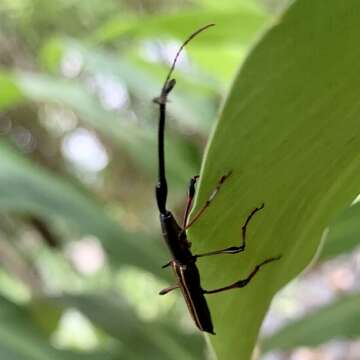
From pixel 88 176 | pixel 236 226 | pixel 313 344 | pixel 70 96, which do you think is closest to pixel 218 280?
pixel 236 226

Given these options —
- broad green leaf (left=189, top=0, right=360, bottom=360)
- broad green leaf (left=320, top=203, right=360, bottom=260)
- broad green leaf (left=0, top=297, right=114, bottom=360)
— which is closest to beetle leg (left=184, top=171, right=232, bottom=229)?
broad green leaf (left=189, top=0, right=360, bottom=360)

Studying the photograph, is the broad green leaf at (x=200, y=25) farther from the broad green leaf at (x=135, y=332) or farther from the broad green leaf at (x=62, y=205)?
the broad green leaf at (x=135, y=332)

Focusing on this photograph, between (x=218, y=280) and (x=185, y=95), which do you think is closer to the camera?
(x=218, y=280)

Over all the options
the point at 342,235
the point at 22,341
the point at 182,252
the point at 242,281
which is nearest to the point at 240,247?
the point at 242,281

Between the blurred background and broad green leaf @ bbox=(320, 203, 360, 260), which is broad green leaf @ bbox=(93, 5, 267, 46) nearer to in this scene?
the blurred background

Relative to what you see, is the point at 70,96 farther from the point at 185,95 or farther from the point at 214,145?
the point at 214,145
